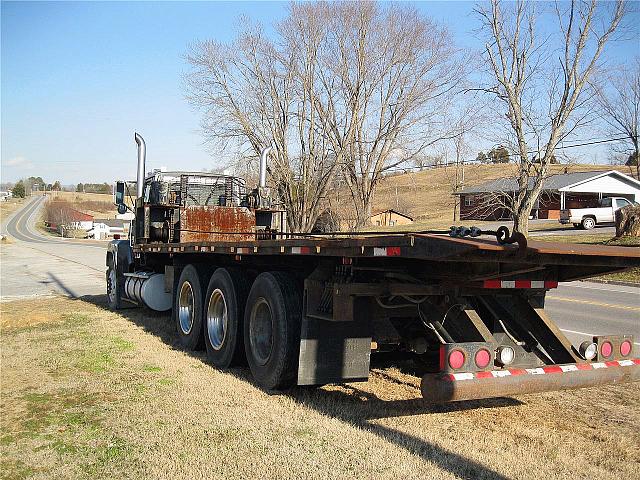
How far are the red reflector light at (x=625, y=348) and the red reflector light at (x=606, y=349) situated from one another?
12cm

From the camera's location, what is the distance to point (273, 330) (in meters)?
6.74

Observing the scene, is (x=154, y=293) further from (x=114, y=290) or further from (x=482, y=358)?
(x=482, y=358)

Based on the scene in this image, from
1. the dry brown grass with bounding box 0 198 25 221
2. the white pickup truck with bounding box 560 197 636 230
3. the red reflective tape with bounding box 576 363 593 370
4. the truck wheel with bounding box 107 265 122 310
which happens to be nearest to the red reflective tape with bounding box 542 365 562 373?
the red reflective tape with bounding box 576 363 593 370

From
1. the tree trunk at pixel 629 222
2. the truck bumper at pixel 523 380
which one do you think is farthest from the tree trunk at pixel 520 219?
the truck bumper at pixel 523 380

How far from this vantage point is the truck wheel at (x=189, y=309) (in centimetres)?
912

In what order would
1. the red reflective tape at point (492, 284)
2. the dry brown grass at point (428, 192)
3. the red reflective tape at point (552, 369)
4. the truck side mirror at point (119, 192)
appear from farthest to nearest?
the dry brown grass at point (428, 192) < the truck side mirror at point (119, 192) < the red reflective tape at point (552, 369) < the red reflective tape at point (492, 284)

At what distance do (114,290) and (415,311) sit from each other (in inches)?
367

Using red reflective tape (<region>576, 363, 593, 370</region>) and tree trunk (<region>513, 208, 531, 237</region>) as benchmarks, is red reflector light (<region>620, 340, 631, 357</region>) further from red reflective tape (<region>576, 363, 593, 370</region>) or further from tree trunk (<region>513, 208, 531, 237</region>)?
tree trunk (<region>513, 208, 531, 237</region>)

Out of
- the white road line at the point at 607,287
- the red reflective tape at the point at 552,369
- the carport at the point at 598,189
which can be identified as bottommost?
the white road line at the point at 607,287

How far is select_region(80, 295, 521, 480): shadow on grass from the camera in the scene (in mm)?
4734

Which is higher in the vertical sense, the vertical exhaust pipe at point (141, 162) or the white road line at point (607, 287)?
the vertical exhaust pipe at point (141, 162)

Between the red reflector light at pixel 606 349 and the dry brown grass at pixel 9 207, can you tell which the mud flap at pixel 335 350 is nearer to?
the red reflector light at pixel 606 349

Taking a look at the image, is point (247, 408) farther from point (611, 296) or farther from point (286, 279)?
point (611, 296)

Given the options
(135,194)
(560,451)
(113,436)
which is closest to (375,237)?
(560,451)
